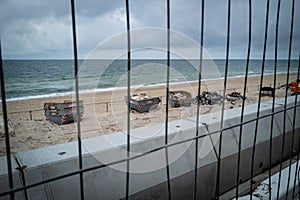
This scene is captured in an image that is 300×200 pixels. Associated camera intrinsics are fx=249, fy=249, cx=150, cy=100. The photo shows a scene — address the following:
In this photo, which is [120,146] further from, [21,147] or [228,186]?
[21,147]

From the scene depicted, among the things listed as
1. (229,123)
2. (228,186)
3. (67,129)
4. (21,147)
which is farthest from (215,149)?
(67,129)

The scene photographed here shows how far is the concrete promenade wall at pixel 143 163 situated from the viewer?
4.32 ft

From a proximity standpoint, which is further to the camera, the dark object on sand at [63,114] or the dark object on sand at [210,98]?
the dark object on sand at [210,98]

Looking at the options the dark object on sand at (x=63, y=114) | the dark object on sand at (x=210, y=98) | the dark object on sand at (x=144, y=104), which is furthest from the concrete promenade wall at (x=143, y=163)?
the dark object on sand at (x=144, y=104)

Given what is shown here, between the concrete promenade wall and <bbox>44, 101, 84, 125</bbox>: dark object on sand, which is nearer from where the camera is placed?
the concrete promenade wall

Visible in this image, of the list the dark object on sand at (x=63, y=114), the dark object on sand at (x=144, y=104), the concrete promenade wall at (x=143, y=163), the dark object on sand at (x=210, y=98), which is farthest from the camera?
the dark object on sand at (x=144, y=104)

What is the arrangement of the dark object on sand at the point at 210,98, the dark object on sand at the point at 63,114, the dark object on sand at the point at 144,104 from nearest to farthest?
the dark object on sand at the point at 63,114 < the dark object on sand at the point at 210,98 < the dark object on sand at the point at 144,104

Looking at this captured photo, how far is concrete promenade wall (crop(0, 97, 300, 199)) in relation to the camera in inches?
51.8

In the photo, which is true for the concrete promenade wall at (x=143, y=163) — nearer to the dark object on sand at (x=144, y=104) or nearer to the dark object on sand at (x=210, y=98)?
the dark object on sand at (x=210, y=98)

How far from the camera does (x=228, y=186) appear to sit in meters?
2.34

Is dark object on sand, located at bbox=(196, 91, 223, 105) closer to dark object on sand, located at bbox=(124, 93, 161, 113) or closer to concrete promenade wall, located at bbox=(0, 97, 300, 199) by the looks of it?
dark object on sand, located at bbox=(124, 93, 161, 113)

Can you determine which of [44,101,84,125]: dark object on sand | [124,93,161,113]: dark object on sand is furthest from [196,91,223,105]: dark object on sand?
[44,101,84,125]: dark object on sand

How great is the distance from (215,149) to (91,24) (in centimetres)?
142

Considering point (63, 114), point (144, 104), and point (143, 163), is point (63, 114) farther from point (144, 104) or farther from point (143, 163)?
point (143, 163)
